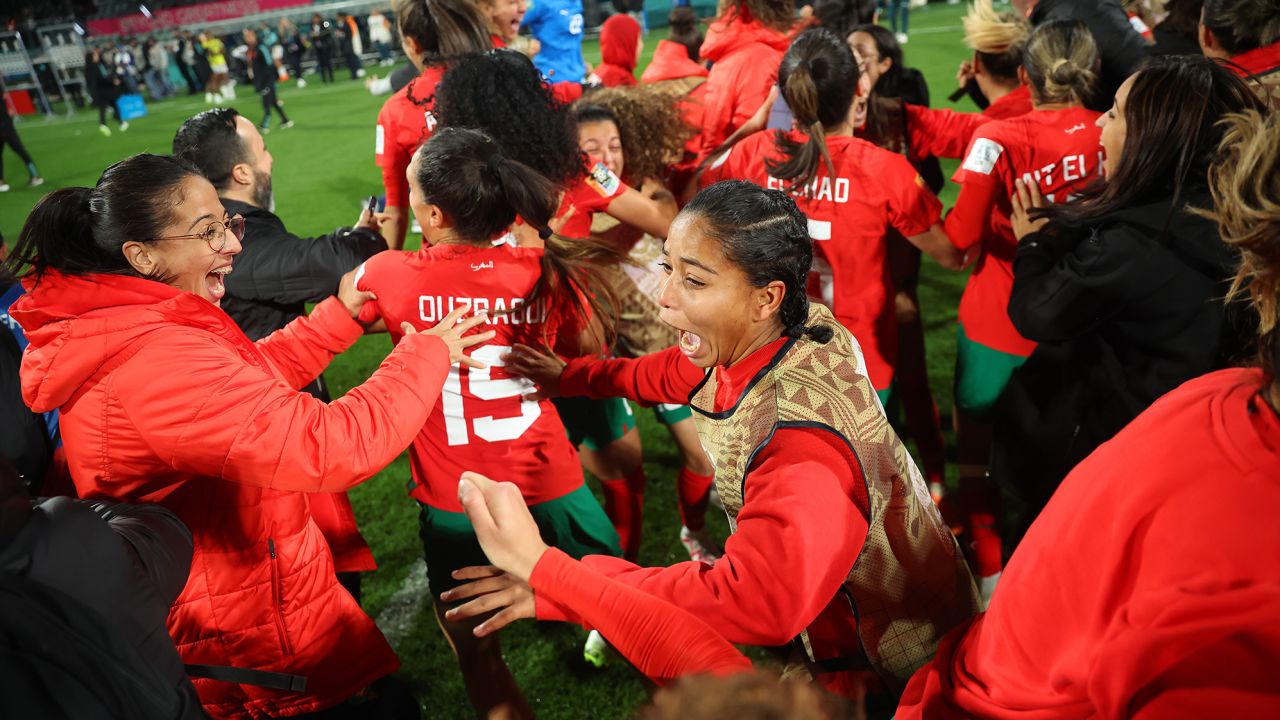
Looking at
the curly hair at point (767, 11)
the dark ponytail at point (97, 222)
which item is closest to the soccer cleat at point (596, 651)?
the dark ponytail at point (97, 222)

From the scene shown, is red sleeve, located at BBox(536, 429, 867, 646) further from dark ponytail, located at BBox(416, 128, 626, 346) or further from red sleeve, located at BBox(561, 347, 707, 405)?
dark ponytail, located at BBox(416, 128, 626, 346)

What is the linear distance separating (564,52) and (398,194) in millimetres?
2705

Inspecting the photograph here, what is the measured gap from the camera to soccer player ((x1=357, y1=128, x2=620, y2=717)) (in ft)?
7.92

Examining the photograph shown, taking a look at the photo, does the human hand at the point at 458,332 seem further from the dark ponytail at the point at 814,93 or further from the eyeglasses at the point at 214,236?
the dark ponytail at the point at 814,93

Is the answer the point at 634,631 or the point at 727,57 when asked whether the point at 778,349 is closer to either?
the point at 634,631

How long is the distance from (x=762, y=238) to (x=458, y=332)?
3.03 feet

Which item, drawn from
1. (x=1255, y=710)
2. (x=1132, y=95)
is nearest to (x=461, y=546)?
(x=1255, y=710)

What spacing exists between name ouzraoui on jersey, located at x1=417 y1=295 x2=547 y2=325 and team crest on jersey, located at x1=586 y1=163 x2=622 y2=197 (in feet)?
2.94

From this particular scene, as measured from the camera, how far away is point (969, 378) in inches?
133

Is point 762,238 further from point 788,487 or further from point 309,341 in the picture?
point 309,341

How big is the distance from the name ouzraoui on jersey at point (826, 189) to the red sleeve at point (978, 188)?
42 cm

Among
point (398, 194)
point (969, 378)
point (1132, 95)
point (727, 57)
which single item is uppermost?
point (1132, 95)

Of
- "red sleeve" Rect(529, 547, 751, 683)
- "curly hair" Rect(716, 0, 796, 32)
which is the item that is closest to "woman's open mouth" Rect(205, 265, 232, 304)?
"red sleeve" Rect(529, 547, 751, 683)

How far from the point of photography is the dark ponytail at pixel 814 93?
308 centimetres
